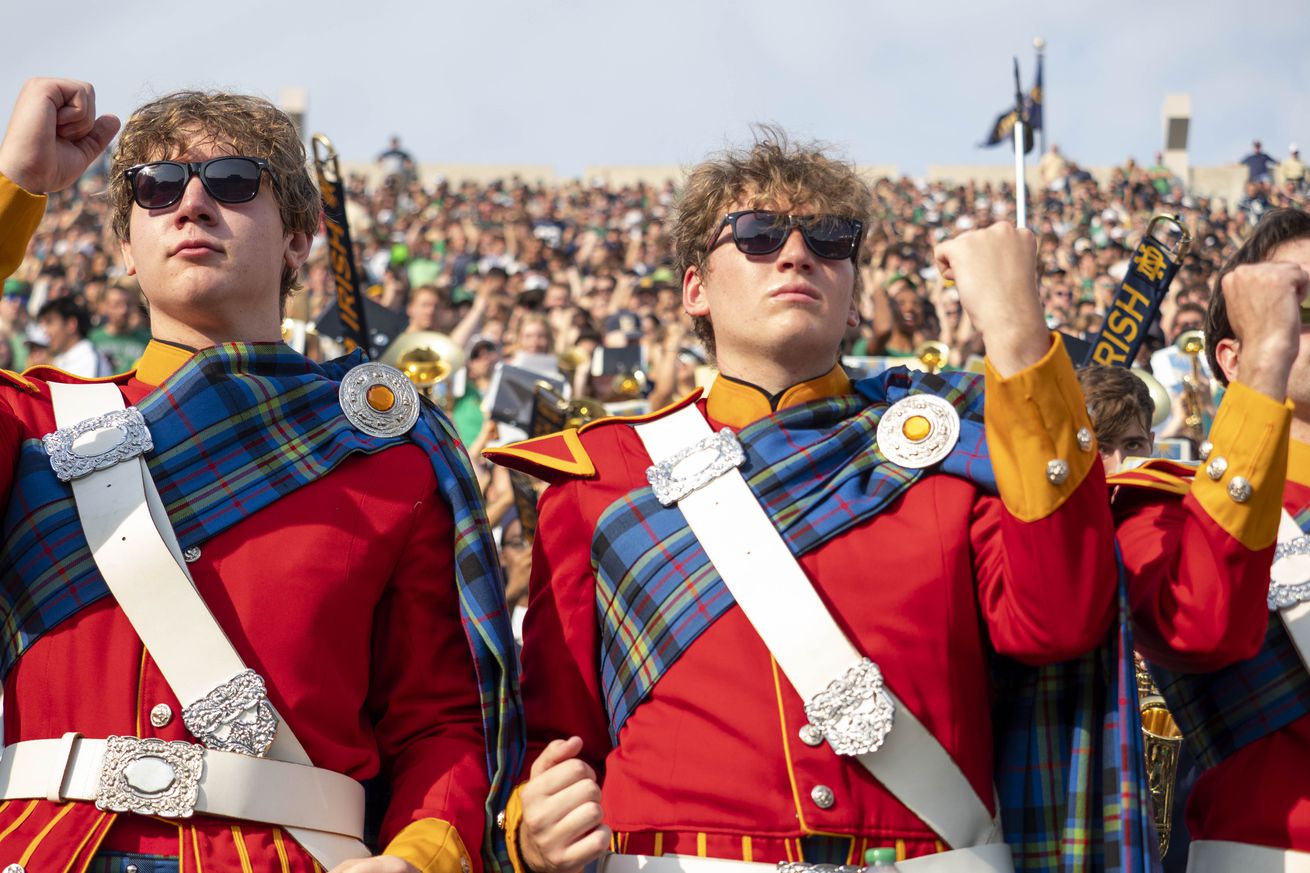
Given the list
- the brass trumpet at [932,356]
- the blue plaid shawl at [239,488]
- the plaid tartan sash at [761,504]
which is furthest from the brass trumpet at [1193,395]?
the blue plaid shawl at [239,488]

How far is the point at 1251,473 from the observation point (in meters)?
2.89

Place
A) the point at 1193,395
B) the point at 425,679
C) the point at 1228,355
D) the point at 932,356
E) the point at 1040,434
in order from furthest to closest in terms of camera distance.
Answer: the point at 1193,395 < the point at 932,356 < the point at 1228,355 < the point at 425,679 < the point at 1040,434

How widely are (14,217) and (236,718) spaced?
0.93m

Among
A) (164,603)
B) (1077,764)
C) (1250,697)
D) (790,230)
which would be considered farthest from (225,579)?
(1250,697)

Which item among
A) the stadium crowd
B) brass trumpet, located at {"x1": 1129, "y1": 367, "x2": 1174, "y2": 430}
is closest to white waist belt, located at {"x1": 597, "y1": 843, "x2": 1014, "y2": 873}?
the stadium crowd

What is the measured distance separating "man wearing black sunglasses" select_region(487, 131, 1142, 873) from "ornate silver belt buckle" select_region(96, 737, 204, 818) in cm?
54

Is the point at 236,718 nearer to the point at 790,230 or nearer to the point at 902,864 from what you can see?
the point at 902,864

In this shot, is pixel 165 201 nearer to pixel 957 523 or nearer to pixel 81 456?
pixel 81 456

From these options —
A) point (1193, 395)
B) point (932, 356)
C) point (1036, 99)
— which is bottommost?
point (1193, 395)

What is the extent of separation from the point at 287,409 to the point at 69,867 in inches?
35.3

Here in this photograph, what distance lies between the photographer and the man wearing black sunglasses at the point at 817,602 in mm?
2859

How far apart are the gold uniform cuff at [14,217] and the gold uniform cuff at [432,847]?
1.15 m

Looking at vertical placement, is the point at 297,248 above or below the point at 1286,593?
above

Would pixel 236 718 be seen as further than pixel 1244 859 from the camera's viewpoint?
No
